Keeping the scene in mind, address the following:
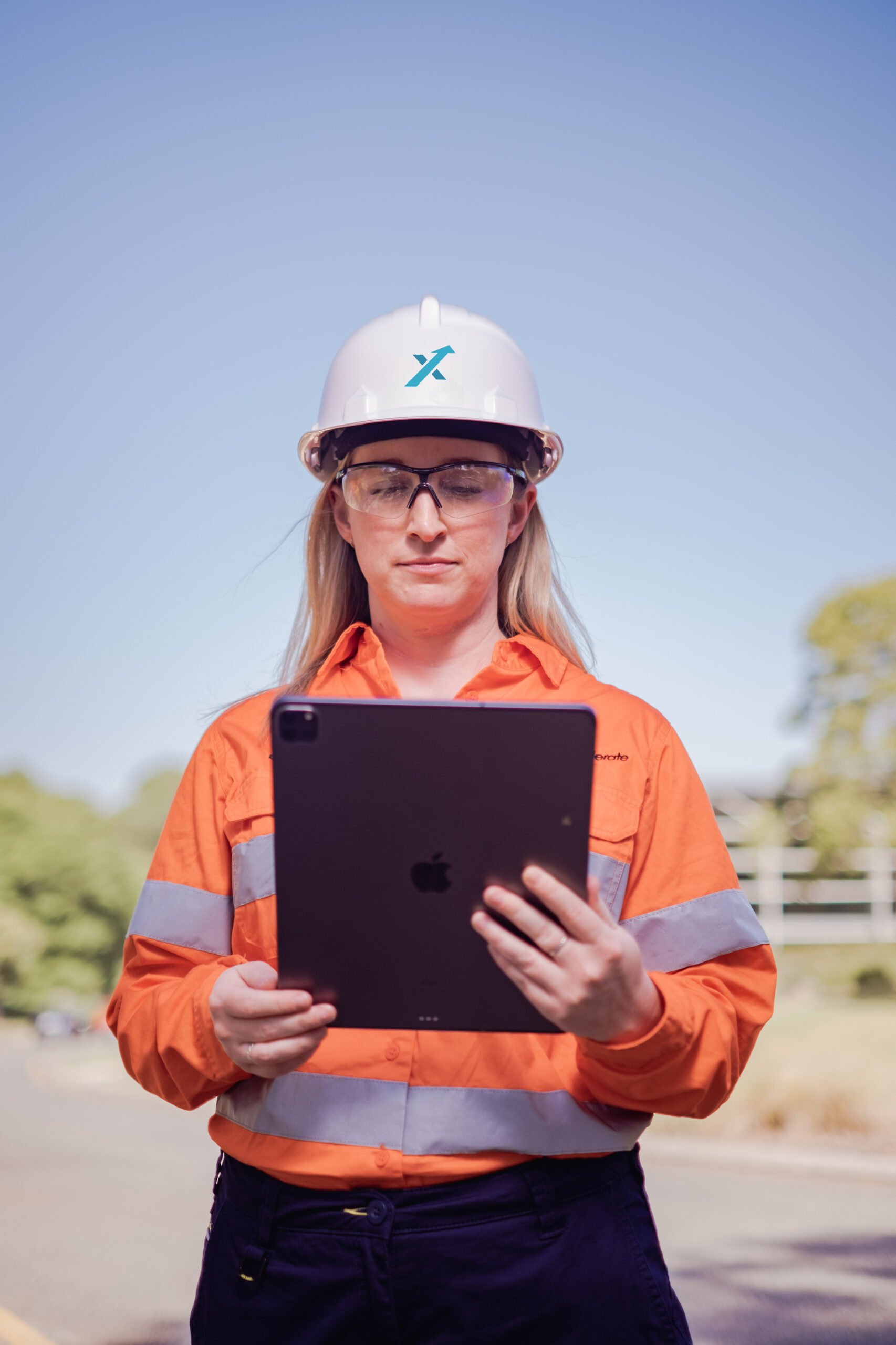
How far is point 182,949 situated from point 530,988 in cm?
74

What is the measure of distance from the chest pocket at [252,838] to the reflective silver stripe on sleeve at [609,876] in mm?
500

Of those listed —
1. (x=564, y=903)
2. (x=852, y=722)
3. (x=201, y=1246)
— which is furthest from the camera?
(x=852, y=722)

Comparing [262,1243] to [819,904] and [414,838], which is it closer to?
[414,838]

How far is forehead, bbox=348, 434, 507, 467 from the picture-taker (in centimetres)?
218

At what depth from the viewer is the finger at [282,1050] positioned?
157cm

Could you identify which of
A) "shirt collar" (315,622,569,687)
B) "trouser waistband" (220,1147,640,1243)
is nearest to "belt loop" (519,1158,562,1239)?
"trouser waistband" (220,1147,640,1243)

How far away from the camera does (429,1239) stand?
5.78 feet

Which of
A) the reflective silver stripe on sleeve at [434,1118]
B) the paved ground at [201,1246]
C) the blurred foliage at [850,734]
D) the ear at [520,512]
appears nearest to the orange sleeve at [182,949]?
the reflective silver stripe on sleeve at [434,1118]

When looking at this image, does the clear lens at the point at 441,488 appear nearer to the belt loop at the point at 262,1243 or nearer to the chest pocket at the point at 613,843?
the chest pocket at the point at 613,843

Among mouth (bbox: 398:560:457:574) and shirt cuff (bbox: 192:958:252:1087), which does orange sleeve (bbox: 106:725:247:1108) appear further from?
mouth (bbox: 398:560:457:574)

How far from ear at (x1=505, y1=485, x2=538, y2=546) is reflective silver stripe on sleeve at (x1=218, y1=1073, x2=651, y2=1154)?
1.04m

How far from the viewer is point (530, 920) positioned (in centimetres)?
141

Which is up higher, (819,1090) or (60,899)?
(819,1090)

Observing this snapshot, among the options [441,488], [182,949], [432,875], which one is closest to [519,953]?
[432,875]
